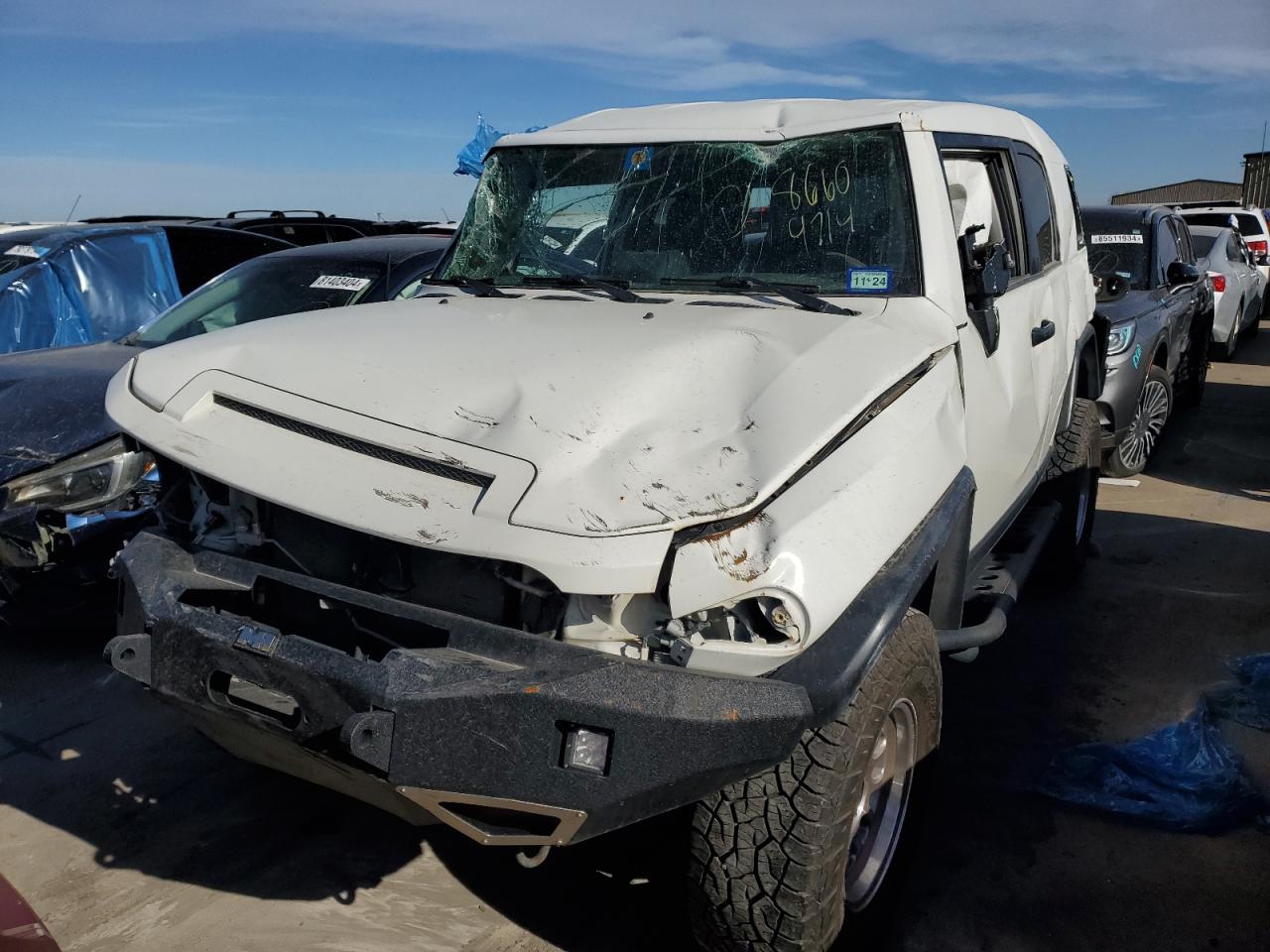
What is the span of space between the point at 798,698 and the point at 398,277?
4227 mm

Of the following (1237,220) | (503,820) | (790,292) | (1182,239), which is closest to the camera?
(503,820)

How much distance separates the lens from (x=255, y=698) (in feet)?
7.70

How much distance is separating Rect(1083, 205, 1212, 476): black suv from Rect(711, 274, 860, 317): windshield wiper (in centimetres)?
344

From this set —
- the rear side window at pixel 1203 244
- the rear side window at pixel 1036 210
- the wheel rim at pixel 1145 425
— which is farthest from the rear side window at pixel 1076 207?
the rear side window at pixel 1203 244

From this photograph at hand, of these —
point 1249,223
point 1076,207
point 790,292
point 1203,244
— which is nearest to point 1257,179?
point 1249,223

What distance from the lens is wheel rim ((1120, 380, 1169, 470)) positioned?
7.16 m

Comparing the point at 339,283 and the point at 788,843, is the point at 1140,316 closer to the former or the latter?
the point at 339,283

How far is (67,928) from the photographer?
286 cm

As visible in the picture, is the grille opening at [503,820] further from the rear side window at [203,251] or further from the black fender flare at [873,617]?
the rear side window at [203,251]

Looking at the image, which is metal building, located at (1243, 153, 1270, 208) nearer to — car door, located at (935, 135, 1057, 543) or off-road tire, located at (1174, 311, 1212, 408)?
off-road tire, located at (1174, 311, 1212, 408)

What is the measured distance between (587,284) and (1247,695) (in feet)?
9.48

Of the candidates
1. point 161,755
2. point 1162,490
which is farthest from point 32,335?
point 1162,490

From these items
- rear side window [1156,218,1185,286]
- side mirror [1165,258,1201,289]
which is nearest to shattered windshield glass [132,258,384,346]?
side mirror [1165,258,1201,289]

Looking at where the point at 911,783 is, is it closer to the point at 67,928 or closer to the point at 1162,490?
the point at 67,928
